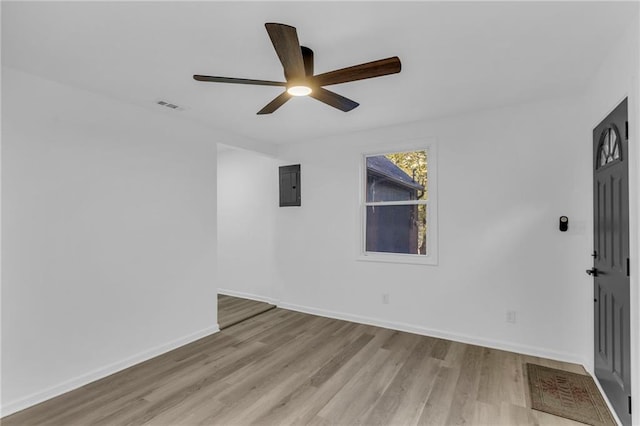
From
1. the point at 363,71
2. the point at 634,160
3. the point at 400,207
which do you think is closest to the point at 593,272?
the point at 634,160

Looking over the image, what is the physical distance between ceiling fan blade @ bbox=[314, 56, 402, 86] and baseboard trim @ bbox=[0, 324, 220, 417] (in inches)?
116

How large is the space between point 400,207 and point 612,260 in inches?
84.9

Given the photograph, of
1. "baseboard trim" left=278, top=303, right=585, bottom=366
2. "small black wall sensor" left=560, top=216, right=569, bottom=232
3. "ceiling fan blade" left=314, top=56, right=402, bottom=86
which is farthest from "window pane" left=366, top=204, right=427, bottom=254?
"ceiling fan blade" left=314, top=56, right=402, bottom=86

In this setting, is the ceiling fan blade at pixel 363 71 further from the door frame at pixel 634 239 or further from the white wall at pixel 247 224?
the white wall at pixel 247 224

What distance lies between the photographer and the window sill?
3809 millimetres

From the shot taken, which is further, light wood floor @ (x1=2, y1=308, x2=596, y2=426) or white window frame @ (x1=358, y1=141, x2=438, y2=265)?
white window frame @ (x1=358, y1=141, x2=438, y2=265)

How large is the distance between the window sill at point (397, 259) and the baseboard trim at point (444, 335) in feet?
2.41

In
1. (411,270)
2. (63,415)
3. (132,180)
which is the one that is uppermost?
(132,180)

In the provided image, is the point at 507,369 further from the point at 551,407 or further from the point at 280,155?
the point at 280,155

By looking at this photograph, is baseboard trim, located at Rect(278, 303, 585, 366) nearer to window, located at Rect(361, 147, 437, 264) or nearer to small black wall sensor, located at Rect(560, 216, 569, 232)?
window, located at Rect(361, 147, 437, 264)

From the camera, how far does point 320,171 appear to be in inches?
182

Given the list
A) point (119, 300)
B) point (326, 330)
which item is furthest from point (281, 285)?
point (119, 300)

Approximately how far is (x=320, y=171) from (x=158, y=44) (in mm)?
2751

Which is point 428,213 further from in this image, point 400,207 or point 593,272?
point 593,272
